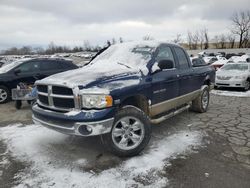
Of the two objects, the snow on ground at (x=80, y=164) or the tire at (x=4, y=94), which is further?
the tire at (x=4, y=94)

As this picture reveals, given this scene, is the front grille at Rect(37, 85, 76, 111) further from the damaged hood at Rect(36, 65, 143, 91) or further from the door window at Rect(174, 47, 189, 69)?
the door window at Rect(174, 47, 189, 69)

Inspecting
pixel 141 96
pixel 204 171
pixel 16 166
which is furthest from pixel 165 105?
pixel 16 166

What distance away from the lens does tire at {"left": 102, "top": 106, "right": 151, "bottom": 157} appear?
384 cm

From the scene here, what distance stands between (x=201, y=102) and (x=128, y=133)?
345cm

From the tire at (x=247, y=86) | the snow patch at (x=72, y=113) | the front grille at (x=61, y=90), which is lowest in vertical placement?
the tire at (x=247, y=86)

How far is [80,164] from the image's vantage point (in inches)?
150

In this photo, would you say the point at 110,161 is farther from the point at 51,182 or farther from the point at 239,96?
the point at 239,96

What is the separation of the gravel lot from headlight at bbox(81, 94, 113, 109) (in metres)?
0.96

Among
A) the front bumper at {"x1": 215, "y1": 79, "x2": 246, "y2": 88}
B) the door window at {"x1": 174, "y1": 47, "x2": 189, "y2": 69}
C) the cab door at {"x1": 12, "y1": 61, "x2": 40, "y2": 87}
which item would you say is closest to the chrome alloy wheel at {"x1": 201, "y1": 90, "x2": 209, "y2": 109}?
the door window at {"x1": 174, "y1": 47, "x2": 189, "y2": 69}

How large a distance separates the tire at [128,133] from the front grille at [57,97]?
2.42 ft

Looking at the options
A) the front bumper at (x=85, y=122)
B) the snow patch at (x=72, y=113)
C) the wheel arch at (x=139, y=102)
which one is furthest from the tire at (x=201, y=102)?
the snow patch at (x=72, y=113)

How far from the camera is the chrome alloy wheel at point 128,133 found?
3906 mm

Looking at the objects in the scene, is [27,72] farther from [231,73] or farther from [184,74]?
[231,73]

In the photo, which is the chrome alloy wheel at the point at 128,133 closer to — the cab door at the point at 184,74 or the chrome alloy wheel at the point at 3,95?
the cab door at the point at 184,74
